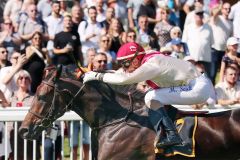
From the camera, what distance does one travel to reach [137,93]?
1031 centimetres

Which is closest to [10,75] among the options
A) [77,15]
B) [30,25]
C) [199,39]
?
[30,25]

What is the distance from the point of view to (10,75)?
1386 centimetres

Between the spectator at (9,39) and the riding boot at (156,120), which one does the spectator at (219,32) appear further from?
the riding boot at (156,120)

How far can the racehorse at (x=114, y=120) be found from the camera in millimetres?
10117

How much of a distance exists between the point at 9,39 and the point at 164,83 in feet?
22.0

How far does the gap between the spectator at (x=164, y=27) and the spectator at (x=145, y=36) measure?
0.47ft

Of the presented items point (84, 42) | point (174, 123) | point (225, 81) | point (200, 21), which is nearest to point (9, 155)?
point (174, 123)

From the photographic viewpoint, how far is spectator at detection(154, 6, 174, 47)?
1548 centimetres

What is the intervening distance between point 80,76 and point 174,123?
1.21 metres

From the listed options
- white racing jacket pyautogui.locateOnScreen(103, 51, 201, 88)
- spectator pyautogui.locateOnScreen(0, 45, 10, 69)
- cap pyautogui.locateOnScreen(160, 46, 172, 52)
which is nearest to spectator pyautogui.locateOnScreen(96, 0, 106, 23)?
cap pyautogui.locateOnScreen(160, 46, 172, 52)

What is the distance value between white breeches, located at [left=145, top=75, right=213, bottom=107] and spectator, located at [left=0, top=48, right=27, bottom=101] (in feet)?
13.2

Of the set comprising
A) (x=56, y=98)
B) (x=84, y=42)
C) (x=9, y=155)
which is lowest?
(x=9, y=155)

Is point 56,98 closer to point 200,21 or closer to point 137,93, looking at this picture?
point 137,93

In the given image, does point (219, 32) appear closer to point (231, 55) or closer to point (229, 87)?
point (231, 55)
